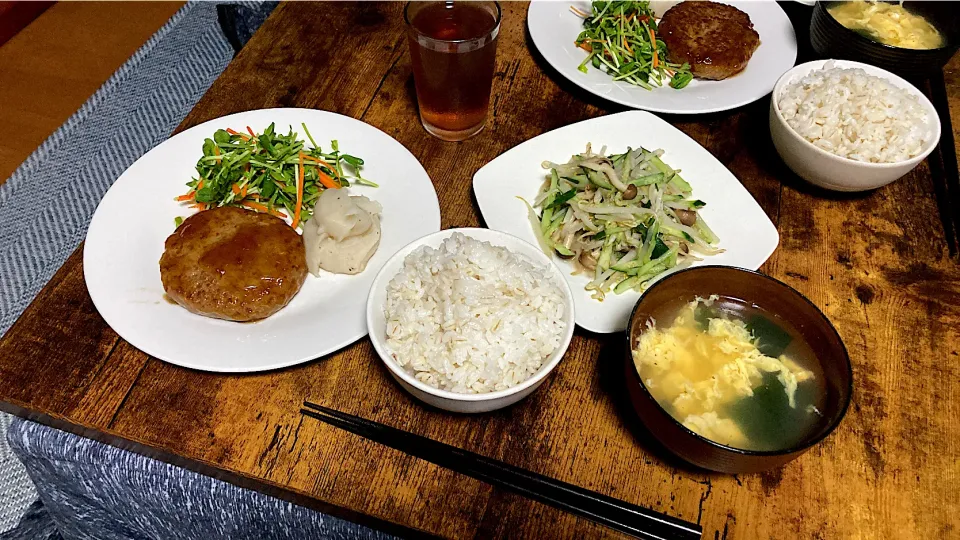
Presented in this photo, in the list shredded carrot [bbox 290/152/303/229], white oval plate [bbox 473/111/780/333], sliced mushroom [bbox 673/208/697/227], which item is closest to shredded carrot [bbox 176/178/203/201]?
shredded carrot [bbox 290/152/303/229]

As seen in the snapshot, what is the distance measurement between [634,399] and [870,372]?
73 centimetres

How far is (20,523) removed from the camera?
236 centimetres

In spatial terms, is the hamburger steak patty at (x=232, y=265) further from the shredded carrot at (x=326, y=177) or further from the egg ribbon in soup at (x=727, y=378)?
the egg ribbon in soup at (x=727, y=378)

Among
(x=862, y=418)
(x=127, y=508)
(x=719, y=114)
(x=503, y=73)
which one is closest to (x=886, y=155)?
(x=719, y=114)

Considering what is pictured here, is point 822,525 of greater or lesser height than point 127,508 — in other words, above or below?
above

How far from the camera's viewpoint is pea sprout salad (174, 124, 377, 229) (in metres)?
2.04

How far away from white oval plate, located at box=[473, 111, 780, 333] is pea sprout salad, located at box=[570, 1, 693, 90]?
287 millimetres

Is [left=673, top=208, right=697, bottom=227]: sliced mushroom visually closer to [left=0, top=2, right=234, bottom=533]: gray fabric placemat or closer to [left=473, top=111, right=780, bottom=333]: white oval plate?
[left=473, top=111, right=780, bottom=333]: white oval plate

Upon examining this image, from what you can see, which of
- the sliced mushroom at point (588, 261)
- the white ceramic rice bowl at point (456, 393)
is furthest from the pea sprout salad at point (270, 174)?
the sliced mushroom at point (588, 261)

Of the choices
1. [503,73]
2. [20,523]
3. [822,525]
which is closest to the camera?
[822,525]

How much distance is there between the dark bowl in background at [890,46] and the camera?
87.9 inches

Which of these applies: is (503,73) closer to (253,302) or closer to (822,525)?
(253,302)

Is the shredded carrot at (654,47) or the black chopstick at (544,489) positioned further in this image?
the shredded carrot at (654,47)

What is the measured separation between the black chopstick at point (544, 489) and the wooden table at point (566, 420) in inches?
1.7
